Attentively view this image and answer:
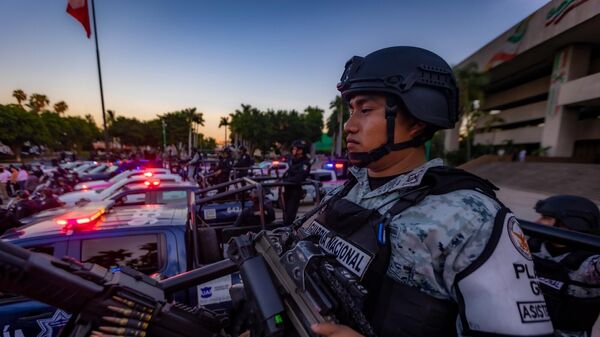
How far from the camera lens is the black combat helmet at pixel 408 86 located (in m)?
1.36

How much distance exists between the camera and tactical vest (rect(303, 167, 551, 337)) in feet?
3.26

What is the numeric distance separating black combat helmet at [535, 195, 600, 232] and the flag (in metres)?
16.6

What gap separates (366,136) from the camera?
139cm

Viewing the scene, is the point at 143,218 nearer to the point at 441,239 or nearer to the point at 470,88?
the point at 441,239

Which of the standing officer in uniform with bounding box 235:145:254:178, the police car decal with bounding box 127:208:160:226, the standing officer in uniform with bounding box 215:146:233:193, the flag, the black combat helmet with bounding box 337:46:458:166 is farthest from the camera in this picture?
the flag

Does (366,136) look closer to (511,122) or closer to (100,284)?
(100,284)

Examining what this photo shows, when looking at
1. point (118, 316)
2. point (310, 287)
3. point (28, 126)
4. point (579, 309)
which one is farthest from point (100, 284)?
point (28, 126)

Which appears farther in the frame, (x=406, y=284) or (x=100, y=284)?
(x=100, y=284)

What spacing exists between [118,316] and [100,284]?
17cm

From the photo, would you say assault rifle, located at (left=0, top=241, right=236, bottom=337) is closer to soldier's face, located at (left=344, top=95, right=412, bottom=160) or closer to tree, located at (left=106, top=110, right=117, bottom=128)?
soldier's face, located at (left=344, top=95, right=412, bottom=160)

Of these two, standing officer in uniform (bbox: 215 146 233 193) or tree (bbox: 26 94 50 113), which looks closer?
standing officer in uniform (bbox: 215 146 233 193)

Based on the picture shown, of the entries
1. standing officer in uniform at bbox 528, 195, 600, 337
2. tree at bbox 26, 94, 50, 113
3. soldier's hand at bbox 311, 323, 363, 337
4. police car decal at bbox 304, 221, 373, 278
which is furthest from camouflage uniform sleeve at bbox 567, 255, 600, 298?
tree at bbox 26, 94, 50, 113

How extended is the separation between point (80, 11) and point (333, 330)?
17.0m

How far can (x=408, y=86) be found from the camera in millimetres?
1354
